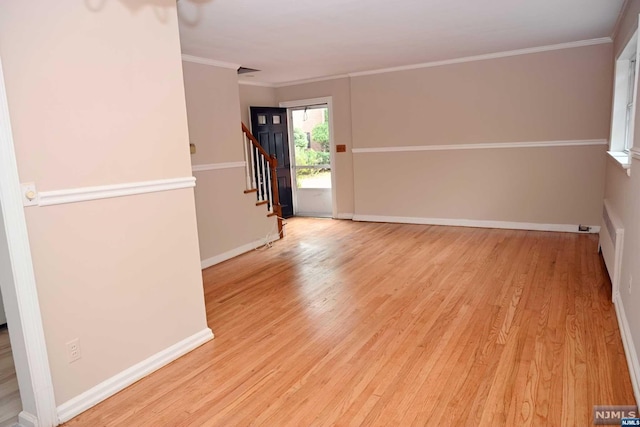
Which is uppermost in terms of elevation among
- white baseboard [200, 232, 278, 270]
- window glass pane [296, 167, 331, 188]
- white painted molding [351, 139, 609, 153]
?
white painted molding [351, 139, 609, 153]

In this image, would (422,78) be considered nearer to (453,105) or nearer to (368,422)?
(453,105)

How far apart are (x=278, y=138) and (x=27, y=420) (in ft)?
18.6

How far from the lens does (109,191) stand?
7.53 feet

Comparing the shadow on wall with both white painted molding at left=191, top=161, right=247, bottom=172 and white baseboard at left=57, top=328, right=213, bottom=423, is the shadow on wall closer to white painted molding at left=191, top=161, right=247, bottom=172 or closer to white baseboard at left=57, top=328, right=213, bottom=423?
white painted molding at left=191, top=161, right=247, bottom=172

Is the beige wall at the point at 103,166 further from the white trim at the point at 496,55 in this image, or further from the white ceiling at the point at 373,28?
the white trim at the point at 496,55

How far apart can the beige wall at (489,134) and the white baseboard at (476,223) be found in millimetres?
66

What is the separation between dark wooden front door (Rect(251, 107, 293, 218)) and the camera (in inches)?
269

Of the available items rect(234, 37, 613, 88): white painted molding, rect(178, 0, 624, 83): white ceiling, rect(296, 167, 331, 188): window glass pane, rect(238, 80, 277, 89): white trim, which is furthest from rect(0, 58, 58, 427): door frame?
rect(296, 167, 331, 188): window glass pane

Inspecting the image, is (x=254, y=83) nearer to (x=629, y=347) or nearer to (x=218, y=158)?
(x=218, y=158)

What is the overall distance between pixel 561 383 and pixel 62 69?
301 cm

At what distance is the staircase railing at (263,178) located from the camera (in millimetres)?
5656

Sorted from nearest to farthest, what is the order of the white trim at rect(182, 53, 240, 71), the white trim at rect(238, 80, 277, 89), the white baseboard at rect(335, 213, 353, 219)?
the white trim at rect(182, 53, 240, 71) < the white trim at rect(238, 80, 277, 89) < the white baseboard at rect(335, 213, 353, 219)

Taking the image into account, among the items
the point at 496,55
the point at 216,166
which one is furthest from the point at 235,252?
the point at 496,55

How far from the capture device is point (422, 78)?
6.12m
